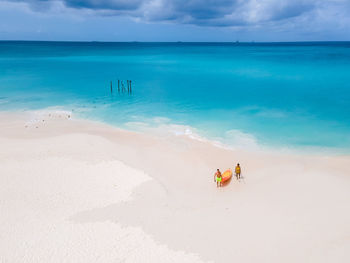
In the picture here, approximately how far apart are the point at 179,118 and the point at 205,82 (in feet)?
76.4

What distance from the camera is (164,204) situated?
45.3ft

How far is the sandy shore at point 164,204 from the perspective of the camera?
423 inches

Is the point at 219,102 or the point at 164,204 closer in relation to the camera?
the point at 164,204

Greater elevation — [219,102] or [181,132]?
[219,102]

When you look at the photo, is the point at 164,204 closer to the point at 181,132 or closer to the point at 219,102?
the point at 181,132

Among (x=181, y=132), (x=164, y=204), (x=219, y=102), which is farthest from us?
(x=219, y=102)

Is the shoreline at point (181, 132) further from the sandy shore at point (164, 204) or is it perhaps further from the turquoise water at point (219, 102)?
the sandy shore at point (164, 204)

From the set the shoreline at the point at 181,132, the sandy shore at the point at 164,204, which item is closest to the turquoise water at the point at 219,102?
the shoreline at the point at 181,132

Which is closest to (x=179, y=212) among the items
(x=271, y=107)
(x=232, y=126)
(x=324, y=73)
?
(x=232, y=126)

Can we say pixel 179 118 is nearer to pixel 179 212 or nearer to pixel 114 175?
pixel 114 175

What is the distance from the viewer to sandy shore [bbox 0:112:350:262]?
10.7 meters

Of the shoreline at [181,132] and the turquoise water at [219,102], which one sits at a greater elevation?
the turquoise water at [219,102]

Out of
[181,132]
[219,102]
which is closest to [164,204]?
[181,132]

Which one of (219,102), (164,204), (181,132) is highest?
(219,102)
